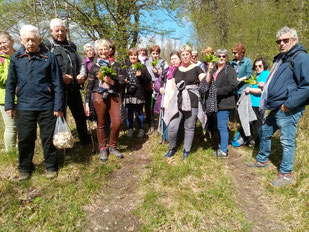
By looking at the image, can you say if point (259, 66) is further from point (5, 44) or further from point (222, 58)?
point (5, 44)

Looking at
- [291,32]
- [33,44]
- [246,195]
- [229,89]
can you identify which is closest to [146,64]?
[229,89]

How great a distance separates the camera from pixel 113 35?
591 cm

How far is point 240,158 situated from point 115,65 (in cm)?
307

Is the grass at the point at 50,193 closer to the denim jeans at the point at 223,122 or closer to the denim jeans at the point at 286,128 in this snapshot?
the denim jeans at the point at 223,122

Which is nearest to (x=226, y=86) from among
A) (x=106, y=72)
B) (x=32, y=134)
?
(x=106, y=72)

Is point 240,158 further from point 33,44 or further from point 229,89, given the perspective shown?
point 33,44

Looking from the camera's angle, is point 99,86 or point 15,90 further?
point 99,86

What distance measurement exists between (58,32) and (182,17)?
5402 millimetres

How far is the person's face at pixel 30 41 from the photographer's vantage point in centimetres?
252

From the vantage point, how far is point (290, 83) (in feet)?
8.77

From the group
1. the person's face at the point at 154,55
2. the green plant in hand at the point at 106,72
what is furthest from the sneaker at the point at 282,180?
the person's face at the point at 154,55

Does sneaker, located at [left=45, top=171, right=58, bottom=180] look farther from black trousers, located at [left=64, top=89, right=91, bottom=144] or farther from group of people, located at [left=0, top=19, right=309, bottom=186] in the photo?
black trousers, located at [left=64, top=89, right=91, bottom=144]

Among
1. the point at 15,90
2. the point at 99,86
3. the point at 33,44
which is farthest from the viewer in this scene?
the point at 99,86

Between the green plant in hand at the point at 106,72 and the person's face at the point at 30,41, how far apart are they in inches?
36.9
